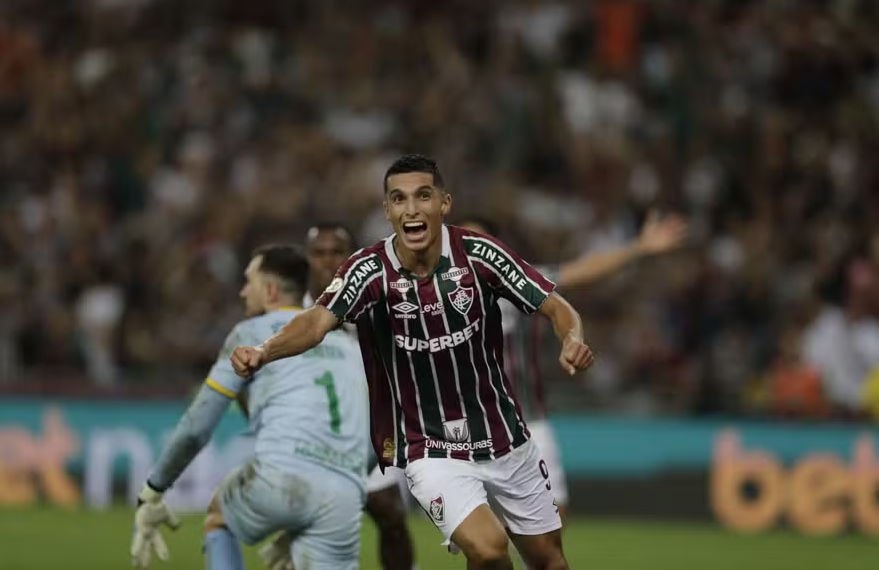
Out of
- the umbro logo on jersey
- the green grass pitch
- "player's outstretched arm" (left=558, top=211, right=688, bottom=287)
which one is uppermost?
"player's outstretched arm" (left=558, top=211, right=688, bottom=287)

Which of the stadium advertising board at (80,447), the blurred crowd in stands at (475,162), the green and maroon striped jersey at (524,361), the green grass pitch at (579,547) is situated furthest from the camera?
the blurred crowd in stands at (475,162)

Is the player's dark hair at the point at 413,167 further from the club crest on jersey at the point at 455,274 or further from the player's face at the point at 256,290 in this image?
the player's face at the point at 256,290

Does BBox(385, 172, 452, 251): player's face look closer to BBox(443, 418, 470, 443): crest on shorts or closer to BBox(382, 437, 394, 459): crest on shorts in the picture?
BBox(443, 418, 470, 443): crest on shorts

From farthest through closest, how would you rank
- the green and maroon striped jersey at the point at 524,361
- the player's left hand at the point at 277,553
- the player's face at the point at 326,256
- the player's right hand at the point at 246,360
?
the green and maroon striped jersey at the point at 524,361, the player's face at the point at 326,256, the player's left hand at the point at 277,553, the player's right hand at the point at 246,360

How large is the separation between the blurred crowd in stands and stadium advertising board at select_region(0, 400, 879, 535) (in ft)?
1.00

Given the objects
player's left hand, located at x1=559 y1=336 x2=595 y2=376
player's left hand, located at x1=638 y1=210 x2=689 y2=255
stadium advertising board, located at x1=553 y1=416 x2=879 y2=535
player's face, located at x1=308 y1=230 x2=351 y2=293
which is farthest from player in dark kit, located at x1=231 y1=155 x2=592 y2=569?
stadium advertising board, located at x1=553 y1=416 x2=879 y2=535

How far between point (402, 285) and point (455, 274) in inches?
9.2

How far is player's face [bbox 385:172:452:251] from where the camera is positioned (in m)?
7.02

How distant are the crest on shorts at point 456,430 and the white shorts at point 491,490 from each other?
0.10 metres

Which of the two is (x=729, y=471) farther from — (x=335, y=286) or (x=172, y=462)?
(x=335, y=286)

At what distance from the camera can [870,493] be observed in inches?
594

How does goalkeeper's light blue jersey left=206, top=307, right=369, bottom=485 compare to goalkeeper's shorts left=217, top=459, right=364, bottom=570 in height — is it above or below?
above

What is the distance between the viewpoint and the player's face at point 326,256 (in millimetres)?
9266

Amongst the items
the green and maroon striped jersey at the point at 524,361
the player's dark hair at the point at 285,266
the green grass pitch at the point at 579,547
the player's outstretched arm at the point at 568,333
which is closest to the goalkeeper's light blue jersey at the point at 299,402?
the player's dark hair at the point at 285,266
